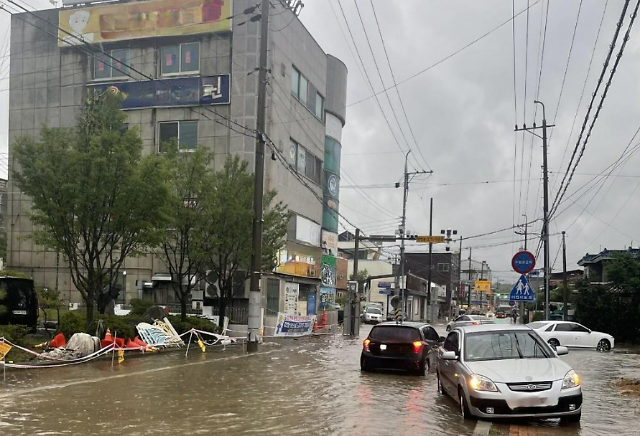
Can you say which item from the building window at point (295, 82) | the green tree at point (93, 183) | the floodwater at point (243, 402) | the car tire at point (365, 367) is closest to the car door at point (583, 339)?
the floodwater at point (243, 402)

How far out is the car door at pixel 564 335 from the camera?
101 ft

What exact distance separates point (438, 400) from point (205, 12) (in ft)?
99.2

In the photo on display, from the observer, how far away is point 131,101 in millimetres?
38188

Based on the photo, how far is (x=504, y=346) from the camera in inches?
434

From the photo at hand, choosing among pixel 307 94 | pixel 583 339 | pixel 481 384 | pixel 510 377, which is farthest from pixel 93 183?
pixel 307 94

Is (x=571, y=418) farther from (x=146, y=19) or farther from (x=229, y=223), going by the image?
(x=146, y=19)

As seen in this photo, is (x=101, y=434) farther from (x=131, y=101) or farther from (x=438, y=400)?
(x=131, y=101)

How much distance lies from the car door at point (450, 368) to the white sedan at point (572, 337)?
19928 millimetres

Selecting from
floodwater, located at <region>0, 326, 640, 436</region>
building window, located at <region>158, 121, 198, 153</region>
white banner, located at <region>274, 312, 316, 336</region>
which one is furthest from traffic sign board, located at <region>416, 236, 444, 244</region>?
floodwater, located at <region>0, 326, 640, 436</region>

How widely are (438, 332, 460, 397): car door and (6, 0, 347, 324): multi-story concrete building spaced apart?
2404 cm

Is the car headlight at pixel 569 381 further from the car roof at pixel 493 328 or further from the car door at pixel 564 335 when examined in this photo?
the car door at pixel 564 335

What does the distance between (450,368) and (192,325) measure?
1577cm

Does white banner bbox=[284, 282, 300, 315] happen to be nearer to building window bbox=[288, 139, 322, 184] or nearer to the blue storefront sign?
building window bbox=[288, 139, 322, 184]

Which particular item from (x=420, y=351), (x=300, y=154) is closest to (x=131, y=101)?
(x=300, y=154)
